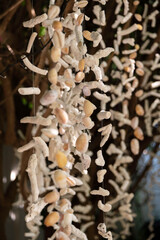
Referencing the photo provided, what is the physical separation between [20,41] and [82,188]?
2.13 feet

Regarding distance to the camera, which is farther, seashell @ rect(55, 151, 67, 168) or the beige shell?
the beige shell

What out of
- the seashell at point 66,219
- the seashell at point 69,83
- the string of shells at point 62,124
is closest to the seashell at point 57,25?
the string of shells at point 62,124

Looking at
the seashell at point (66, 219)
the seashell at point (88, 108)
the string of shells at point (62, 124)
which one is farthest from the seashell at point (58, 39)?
the seashell at point (66, 219)

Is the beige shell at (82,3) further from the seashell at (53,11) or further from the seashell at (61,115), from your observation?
the seashell at (61,115)

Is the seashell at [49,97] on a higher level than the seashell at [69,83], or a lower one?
lower

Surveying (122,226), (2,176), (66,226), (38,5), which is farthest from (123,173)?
(66,226)

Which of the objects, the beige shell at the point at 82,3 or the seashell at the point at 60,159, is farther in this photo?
the beige shell at the point at 82,3

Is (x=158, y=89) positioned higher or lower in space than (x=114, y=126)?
higher

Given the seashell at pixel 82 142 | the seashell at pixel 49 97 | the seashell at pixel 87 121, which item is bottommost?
the seashell at pixel 82 142

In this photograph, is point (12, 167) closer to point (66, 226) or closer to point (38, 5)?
point (38, 5)

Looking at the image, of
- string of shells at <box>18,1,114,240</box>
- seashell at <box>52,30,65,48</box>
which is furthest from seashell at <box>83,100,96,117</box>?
seashell at <box>52,30,65,48</box>

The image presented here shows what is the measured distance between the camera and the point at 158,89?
5.55 feet

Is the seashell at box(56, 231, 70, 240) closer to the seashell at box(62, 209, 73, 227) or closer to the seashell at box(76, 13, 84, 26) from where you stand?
the seashell at box(62, 209, 73, 227)

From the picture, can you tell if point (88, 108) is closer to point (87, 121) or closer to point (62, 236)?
point (87, 121)
